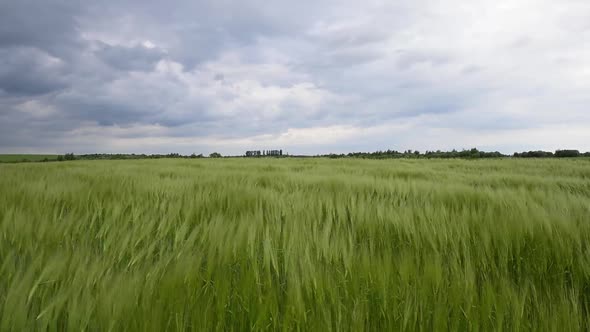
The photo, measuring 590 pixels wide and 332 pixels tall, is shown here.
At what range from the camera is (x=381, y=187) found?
3029 mm

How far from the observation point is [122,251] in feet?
3.73

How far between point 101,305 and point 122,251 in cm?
51

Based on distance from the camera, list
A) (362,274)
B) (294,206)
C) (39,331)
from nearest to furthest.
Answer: (39,331), (362,274), (294,206)

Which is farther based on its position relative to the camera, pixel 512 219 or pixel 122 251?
pixel 512 219

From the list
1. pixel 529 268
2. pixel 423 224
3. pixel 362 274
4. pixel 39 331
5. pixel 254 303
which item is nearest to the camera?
pixel 39 331

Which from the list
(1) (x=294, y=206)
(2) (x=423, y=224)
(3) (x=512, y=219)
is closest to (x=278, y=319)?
(2) (x=423, y=224)

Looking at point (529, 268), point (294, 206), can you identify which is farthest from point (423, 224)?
point (294, 206)

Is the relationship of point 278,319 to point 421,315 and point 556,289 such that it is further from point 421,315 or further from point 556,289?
point 556,289

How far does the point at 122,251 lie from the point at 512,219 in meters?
2.04

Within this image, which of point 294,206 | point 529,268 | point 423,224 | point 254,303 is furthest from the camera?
point 294,206

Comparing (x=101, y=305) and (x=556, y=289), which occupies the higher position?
(x=101, y=305)

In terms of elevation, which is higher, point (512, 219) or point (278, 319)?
point (512, 219)

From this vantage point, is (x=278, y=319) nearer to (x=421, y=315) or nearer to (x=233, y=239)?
(x=421, y=315)

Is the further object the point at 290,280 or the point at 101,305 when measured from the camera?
the point at 290,280
